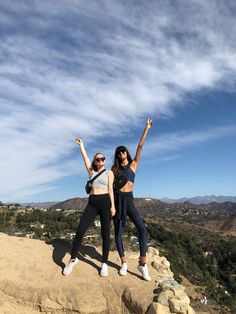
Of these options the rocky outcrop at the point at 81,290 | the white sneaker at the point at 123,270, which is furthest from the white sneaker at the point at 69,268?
the white sneaker at the point at 123,270

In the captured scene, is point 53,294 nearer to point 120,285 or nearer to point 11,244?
point 120,285

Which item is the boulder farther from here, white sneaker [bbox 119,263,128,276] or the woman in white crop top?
the woman in white crop top

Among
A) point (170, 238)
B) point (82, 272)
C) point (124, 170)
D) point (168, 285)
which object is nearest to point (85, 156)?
point (124, 170)

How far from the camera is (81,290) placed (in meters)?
7.52

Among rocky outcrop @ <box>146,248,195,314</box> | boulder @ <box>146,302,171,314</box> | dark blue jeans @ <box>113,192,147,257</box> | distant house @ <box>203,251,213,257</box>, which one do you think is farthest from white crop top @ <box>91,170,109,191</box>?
distant house @ <box>203,251,213,257</box>

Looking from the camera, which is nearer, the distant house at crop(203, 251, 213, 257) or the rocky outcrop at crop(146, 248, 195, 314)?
the rocky outcrop at crop(146, 248, 195, 314)

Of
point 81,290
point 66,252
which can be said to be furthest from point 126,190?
point 66,252

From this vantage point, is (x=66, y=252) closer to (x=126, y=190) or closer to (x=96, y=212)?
(x=96, y=212)

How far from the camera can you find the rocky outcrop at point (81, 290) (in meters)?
6.96

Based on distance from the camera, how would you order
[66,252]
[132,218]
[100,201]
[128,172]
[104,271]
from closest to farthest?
[100,201] → [128,172] → [132,218] → [104,271] → [66,252]

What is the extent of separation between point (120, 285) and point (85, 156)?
258 centimetres

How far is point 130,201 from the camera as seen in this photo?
757 cm

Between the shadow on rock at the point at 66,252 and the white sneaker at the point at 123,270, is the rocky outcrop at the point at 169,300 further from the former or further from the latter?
the shadow on rock at the point at 66,252

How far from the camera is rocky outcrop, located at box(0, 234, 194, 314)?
6.96 m
